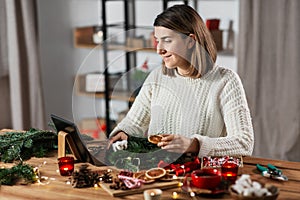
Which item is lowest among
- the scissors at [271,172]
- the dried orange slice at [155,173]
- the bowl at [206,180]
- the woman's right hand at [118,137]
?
the scissors at [271,172]

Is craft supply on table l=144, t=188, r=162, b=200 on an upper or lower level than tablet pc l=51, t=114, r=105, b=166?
lower

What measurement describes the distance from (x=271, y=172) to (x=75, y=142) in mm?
752

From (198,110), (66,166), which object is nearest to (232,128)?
(198,110)

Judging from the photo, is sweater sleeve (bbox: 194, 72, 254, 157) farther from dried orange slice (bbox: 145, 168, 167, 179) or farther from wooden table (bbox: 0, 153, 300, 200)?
dried orange slice (bbox: 145, 168, 167, 179)

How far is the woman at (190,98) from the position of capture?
2.24 m

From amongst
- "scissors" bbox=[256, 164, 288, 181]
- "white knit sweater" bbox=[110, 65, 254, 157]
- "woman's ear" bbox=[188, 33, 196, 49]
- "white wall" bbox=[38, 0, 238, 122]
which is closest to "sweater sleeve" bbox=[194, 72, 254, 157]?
"white knit sweater" bbox=[110, 65, 254, 157]

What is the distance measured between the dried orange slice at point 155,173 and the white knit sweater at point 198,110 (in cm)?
22

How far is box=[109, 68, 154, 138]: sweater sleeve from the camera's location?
7.80ft

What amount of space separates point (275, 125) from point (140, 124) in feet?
7.02

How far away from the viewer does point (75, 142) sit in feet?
7.48

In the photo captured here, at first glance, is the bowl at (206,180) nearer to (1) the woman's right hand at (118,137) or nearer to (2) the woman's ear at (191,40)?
(1) the woman's right hand at (118,137)

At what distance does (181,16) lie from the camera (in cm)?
226

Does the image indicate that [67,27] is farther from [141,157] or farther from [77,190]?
[77,190]

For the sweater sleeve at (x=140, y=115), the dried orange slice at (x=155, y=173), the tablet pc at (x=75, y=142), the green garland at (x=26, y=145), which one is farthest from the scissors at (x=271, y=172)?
the green garland at (x=26, y=145)
